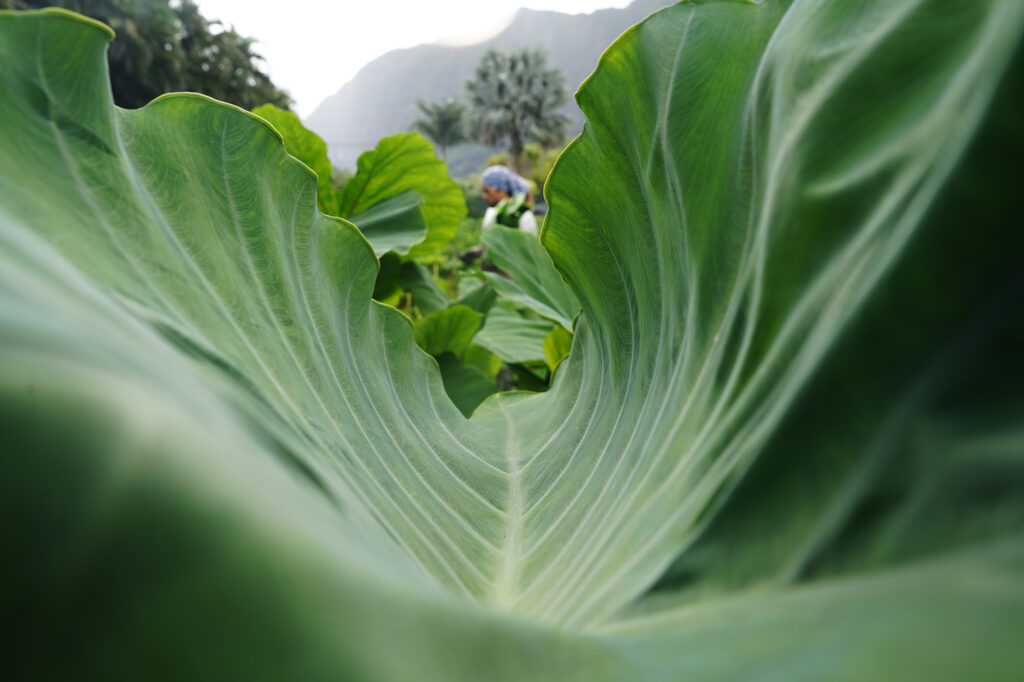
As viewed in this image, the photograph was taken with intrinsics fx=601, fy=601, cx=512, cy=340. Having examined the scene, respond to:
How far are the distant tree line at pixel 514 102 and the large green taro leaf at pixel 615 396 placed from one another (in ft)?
68.6

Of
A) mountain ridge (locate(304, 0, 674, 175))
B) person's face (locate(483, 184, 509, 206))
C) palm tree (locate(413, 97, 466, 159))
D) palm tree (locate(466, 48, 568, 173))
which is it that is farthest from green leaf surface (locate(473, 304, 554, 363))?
mountain ridge (locate(304, 0, 674, 175))

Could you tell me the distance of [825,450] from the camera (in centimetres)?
20

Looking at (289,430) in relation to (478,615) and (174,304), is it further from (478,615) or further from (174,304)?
(478,615)

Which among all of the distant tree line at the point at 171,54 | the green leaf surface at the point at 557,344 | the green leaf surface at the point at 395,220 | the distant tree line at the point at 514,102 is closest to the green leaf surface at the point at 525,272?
the green leaf surface at the point at 557,344

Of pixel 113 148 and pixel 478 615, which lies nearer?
pixel 478 615

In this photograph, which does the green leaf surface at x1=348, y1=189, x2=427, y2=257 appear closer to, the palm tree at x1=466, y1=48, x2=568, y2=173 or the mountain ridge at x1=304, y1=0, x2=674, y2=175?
the palm tree at x1=466, y1=48, x2=568, y2=173

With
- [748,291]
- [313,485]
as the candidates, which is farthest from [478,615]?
[748,291]

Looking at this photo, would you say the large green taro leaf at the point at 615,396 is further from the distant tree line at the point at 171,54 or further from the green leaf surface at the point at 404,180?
the distant tree line at the point at 171,54

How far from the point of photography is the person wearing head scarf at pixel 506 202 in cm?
243

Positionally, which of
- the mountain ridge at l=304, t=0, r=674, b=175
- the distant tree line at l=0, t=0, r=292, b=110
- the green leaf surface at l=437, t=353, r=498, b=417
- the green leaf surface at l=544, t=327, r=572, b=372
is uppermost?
the green leaf surface at l=544, t=327, r=572, b=372

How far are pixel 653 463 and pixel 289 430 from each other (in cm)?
20

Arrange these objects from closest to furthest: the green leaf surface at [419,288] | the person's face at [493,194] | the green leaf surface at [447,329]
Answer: the green leaf surface at [447,329]
the green leaf surface at [419,288]
the person's face at [493,194]

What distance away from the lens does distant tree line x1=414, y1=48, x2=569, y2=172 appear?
2108cm

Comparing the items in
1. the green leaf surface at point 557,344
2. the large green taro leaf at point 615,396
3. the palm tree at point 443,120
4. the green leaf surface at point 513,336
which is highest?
the large green taro leaf at point 615,396
